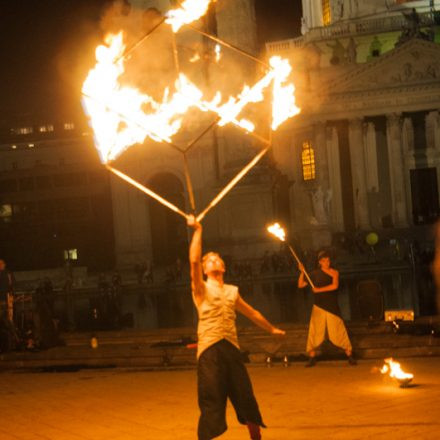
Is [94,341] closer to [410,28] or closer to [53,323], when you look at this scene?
[53,323]

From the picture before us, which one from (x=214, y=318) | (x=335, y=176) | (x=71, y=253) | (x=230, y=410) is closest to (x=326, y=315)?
(x=230, y=410)

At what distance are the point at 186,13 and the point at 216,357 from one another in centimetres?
377

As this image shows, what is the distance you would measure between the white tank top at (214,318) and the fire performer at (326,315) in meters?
5.33

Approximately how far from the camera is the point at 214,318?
6.82 meters

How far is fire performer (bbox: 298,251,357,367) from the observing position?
39.9ft

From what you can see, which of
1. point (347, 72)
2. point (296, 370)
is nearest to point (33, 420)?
point (296, 370)

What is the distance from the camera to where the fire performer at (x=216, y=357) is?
662 cm

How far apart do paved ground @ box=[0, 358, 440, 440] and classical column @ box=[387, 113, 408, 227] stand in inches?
2106

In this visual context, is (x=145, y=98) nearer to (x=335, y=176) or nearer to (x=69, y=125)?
(x=335, y=176)

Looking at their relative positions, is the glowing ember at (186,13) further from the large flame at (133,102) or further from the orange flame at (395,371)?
the orange flame at (395,371)

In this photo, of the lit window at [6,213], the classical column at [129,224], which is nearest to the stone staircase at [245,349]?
the classical column at [129,224]

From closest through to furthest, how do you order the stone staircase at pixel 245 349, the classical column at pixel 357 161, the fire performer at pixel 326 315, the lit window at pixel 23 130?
the fire performer at pixel 326 315 → the stone staircase at pixel 245 349 → the classical column at pixel 357 161 → the lit window at pixel 23 130

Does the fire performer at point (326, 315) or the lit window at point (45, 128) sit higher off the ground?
the lit window at point (45, 128)

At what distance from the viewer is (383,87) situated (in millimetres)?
64625
